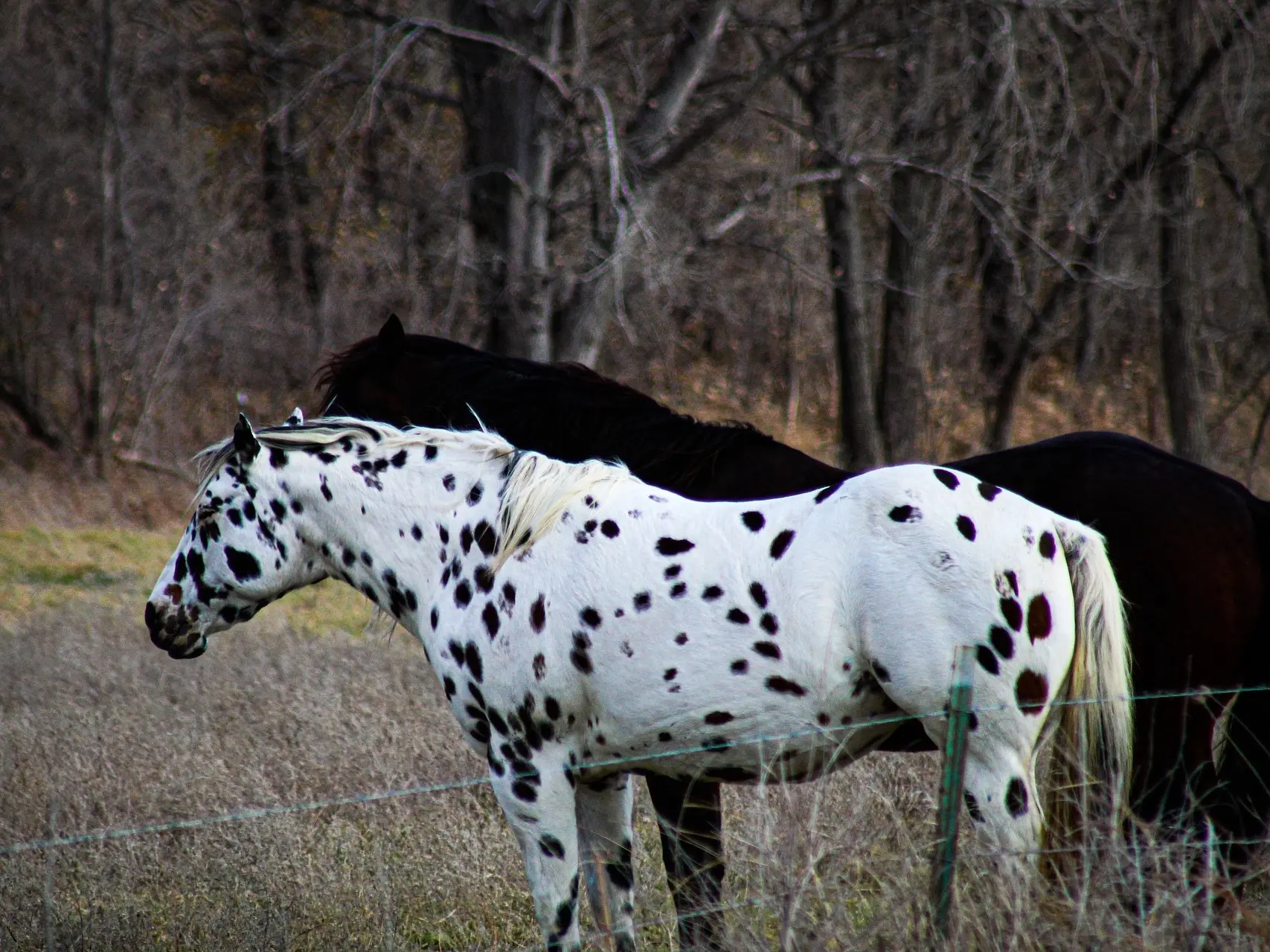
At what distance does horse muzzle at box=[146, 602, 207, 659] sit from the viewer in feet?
12.9

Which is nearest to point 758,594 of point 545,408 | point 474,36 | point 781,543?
point 781,543

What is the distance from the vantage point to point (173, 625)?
394 centimetres

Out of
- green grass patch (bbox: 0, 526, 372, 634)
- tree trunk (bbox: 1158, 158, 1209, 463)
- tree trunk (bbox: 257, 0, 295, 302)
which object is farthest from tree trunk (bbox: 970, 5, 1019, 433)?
tree trunk (bbox: 257, 0, 295, 302)

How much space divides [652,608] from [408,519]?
0.87 metres

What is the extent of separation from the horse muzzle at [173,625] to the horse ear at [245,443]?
0.54 meters

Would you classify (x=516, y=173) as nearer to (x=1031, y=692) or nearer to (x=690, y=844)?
(x=690, y=844)

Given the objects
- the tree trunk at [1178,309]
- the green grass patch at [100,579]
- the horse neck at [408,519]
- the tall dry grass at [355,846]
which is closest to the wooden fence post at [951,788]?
the tall dry grass at [355,846]

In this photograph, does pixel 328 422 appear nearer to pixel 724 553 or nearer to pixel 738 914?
pixel 724 553

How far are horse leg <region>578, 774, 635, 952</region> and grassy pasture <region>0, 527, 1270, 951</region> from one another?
0.21m

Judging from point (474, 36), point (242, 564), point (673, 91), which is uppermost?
point (474, 36)

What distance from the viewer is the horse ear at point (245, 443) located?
377cm

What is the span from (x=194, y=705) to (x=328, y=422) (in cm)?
318

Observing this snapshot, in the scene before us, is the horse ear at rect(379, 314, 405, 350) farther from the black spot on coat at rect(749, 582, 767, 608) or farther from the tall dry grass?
the black spot on coat at rect(749, 582, 767, 608)

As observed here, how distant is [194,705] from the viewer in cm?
654
